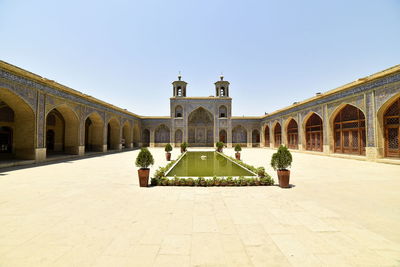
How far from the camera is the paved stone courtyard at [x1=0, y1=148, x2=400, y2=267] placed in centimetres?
211

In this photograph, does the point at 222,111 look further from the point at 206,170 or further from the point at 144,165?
the point at 144,165

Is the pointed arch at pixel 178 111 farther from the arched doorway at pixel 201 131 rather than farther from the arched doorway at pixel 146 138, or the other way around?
the arched doorway at pixel 146 138

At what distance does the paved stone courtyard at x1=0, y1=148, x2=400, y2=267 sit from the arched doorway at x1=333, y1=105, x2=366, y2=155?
9172mm

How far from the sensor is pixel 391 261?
2.04m

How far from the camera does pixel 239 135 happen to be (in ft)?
88.9

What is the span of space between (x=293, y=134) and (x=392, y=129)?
9164mm

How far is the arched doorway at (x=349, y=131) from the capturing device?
11.7m

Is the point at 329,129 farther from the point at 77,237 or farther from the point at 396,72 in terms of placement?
the point at 77,237

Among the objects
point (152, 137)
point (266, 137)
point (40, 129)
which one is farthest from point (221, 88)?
point (40, 129)

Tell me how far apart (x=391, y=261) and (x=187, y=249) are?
7.99 feet

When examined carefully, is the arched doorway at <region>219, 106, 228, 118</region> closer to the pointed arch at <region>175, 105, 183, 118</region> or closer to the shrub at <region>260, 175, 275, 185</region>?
the pointed arch at <region>175, 105, 183, 118</region>

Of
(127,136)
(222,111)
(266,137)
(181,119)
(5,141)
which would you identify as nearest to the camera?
(5,141)

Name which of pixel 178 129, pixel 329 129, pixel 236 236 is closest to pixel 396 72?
pixel 329 129

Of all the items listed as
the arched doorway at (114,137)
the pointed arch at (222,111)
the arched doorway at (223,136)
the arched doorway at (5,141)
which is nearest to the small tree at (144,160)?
the arched doorway at (5,141)
